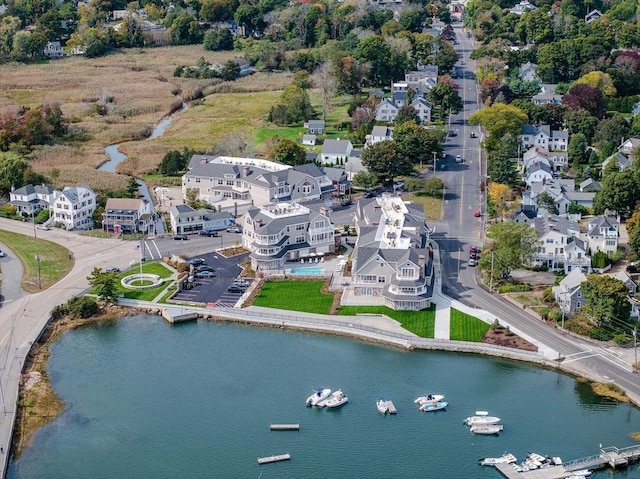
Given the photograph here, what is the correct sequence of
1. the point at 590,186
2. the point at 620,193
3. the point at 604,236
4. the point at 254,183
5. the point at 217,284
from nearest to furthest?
the point at 217,284
the point at 604,236
the point at 620,193
the point at 254,183
the point at 590,186

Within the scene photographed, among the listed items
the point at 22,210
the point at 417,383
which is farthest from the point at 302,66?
the point at 417,383

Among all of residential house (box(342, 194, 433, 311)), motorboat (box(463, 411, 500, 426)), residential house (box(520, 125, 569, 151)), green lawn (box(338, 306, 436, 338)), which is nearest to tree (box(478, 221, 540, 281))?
residential house (box(342, 194, 433, 311))

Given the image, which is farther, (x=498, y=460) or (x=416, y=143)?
(x=416, y=143)

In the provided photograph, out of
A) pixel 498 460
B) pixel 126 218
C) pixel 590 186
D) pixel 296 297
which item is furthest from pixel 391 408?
pixel 590 186

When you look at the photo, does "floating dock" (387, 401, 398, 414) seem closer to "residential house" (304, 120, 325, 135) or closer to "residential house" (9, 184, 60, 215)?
"residential house" (9, 184, 60, 215)

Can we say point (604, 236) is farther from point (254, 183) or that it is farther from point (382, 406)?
point (254, 183)

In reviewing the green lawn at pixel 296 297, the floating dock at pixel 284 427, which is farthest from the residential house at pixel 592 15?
the floating dock at pixel 284 427

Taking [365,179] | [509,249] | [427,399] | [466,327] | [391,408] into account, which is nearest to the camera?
[391,408]
